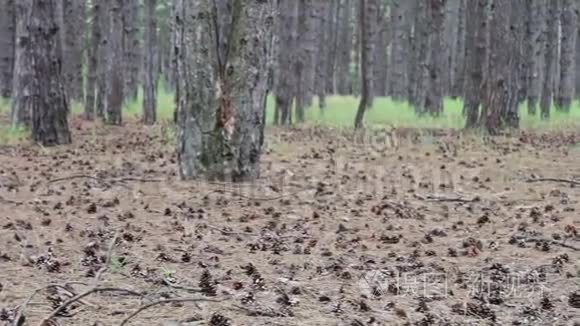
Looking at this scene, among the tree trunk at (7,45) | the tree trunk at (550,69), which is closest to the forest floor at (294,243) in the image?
the tree trunk at (550,69)

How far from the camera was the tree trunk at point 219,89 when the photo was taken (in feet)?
25.8

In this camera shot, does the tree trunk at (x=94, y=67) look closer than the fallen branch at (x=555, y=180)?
No

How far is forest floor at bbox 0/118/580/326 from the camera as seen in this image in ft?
12.4

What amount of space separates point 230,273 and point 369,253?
1.12 m

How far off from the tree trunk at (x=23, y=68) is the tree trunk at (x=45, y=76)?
104 millimetres

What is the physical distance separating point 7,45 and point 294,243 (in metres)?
19.2

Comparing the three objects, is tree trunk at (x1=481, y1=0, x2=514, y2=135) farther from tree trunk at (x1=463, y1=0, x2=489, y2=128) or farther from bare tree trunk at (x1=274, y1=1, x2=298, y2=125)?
bare tree trunk at (x1=274, y1=1, x2=298, y2=125)

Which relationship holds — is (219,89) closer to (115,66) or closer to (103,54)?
(115,66)

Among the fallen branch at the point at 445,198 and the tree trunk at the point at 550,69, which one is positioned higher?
the tree trunk at the point at 550,69

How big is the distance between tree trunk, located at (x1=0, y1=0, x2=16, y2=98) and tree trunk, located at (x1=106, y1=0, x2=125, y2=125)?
5855 mm

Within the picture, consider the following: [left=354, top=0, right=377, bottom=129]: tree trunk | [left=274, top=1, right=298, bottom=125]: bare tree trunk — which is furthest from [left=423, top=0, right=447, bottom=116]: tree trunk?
[left=274, top=1, right=298, bottom=125]: bare tree trunk

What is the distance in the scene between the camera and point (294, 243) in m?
5.41

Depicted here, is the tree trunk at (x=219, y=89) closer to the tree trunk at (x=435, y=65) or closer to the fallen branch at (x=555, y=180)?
the fallen branch at (x=555, y=180)

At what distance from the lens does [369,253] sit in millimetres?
5145
